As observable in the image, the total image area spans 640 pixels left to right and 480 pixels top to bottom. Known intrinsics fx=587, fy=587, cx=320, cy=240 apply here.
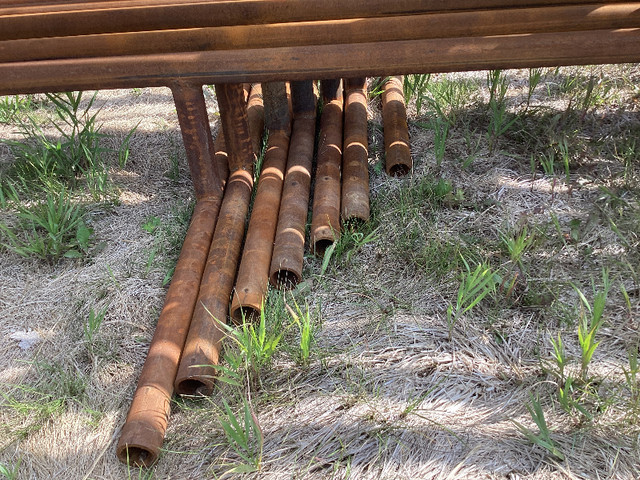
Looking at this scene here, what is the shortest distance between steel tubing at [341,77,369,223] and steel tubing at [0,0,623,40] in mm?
820

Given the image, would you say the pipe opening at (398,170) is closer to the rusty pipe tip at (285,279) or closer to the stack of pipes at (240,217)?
the stack of pipes at (240,217)

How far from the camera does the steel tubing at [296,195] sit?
2.68 m

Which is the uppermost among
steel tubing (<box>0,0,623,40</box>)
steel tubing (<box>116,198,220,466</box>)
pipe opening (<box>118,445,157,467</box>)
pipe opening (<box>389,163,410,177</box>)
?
steel tubing (<box>0,0,623,40</box>)

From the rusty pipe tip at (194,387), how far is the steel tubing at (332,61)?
1355 millimetres

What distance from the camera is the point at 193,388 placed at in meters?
2.38

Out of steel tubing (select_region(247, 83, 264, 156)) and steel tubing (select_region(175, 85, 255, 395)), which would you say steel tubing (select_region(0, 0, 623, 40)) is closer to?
steel tubing (select_region(175, 85, 255, 395))

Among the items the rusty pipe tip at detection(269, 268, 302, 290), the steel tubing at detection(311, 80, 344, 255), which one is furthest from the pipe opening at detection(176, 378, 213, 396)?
the steel tubing at detection(311, 80, 344, 255)

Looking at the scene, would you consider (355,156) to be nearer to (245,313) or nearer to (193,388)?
(245,313)

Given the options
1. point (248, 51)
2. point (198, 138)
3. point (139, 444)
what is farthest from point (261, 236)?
point (139, 444)

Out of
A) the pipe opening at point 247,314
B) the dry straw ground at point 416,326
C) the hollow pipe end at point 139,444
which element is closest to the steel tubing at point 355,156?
the dry straw ground at point 416,326

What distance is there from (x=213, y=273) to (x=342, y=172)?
3.26 feet

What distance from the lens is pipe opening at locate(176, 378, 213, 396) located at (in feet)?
7.73

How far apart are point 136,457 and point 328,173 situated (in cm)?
169

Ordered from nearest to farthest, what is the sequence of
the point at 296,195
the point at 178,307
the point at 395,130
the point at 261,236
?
the point at 178,307
the point at 261,236
the point at 296,195
the point at 395,130
